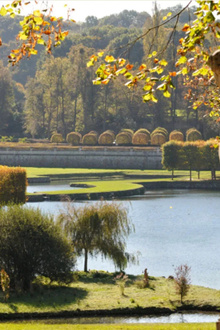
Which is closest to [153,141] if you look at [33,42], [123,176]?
[123,176]

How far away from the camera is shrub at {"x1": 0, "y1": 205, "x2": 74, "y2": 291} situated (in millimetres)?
30188

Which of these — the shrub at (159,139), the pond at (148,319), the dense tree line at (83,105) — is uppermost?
the dense tree line at (83,105)

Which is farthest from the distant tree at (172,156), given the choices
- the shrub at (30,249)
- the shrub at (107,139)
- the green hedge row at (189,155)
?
the shrub at (30,249)

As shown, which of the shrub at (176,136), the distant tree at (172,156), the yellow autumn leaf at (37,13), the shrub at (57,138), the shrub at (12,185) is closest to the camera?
the yellow autumn leaf at (37,13)

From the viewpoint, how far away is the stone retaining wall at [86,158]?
109625mm

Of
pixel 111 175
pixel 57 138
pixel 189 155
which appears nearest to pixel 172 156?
pixel 189 155

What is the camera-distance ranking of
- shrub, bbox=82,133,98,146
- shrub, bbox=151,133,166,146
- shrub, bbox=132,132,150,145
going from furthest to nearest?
shrub, bbox=82,133,98,146 → shrub, bbox=132,132,150,145 → shrub, bbox=151,133,166,146

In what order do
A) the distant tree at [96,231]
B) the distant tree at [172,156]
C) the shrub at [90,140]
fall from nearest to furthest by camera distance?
the distant tree at [96,231] < the distant tree at [172,156] < the shrub at [90,140]

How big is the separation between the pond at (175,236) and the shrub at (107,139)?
139 feet

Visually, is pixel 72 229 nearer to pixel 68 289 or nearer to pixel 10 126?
pixel 68 289

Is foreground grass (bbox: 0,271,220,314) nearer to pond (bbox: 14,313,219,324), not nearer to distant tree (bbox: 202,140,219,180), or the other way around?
pond (bbox: 14,313,219,324)

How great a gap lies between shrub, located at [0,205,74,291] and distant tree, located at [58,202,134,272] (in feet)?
18.3

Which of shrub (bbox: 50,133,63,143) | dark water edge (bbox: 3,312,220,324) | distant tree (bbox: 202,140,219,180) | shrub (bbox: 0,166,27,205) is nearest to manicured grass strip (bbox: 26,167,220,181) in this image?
distant tree (bbox: 202,140,219,180)

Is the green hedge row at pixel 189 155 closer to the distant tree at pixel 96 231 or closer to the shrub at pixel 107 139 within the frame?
the shrub at pixel 107 139
